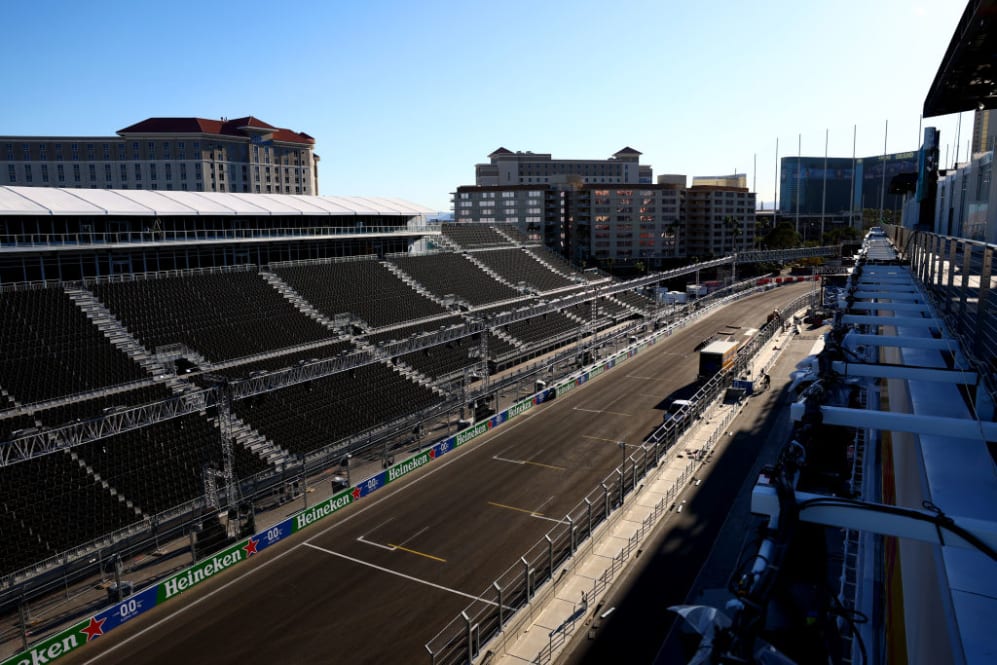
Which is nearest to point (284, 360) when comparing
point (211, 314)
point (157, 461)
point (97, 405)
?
point (211, 314)

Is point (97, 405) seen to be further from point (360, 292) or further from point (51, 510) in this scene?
point (360, 292)

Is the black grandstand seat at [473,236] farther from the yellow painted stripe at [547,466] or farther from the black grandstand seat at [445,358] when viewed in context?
the yellow painted stripe at [547,466]

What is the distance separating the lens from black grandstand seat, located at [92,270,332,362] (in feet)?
128

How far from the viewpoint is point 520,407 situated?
44906mm

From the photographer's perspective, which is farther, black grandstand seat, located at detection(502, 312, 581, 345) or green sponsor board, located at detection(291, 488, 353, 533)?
black grandstand seat, located at detection(502, 312, 581, 345)

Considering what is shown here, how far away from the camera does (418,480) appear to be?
1335 inches

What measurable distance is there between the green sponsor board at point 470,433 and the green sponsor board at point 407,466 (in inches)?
104

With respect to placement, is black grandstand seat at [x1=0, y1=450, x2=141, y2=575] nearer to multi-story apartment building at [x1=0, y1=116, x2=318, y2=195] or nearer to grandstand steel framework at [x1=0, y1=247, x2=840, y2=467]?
grandstand steel framework at [x1=0, y1=247, x2=840, y2=467]

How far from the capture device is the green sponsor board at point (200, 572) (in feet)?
76.9

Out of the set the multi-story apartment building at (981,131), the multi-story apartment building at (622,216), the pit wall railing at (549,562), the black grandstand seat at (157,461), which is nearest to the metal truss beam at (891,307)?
A: the multi-story apartment building at (981,131)

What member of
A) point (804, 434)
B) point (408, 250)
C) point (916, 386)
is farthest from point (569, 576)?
point (408, 250)

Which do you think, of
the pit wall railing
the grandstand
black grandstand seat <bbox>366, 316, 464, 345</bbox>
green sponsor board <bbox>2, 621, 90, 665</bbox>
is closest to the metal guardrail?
the pit wall railing

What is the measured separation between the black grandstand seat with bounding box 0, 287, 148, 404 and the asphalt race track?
13880mm

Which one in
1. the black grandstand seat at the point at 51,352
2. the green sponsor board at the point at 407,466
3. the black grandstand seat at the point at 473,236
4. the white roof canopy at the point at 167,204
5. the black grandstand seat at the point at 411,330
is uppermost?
the white roof canopy at the point at 167,204
